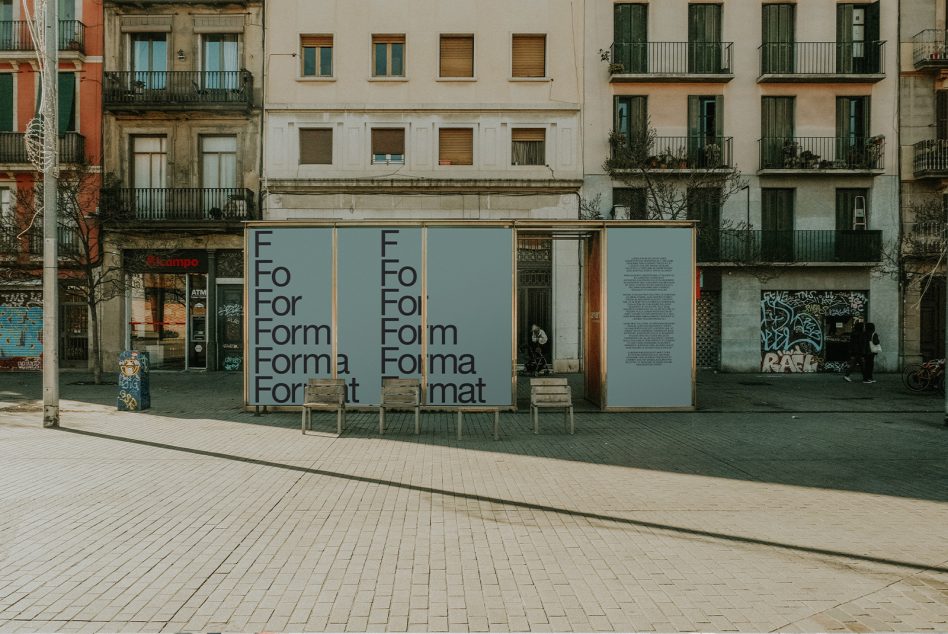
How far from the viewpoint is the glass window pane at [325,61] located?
2484 cm

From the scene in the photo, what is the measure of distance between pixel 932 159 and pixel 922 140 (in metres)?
0.90

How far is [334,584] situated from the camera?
529 centimetres

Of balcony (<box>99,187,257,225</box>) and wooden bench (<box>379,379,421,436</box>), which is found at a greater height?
balcony (<box>99,187,257,225</box>)

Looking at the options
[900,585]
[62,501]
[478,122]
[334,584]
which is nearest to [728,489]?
[900,585]

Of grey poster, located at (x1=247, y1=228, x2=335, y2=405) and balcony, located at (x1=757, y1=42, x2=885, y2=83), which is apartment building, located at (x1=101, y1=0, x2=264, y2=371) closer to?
grey poster, located at (x1=247, y1=228, x2=335, y2=405)

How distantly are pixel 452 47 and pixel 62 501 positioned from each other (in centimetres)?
2095

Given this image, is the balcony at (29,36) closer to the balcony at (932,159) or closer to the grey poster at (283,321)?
the grey poster at (283,321)

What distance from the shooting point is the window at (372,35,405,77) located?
24.8 m

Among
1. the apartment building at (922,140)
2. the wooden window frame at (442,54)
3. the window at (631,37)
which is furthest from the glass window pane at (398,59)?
the apartment building at (922,140)

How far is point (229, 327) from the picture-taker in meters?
24.7

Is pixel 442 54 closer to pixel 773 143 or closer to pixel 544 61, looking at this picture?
pixel 544 61

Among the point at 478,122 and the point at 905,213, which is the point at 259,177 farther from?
the point at 905,213

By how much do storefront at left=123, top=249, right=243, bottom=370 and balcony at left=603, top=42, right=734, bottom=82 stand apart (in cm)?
1527

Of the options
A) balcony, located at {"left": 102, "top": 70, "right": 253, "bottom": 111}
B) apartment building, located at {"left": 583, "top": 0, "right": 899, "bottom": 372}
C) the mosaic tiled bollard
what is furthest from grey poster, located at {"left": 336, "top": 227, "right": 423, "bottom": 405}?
balcony, located at {"left": 102, "top": 70, "right": 253, "bottom": 111}
